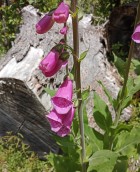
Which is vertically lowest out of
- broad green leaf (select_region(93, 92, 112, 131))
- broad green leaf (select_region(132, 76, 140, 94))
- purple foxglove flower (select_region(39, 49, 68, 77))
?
broad green leaf (select_region(93, 92, 112, 131))

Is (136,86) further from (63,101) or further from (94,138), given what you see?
(63,101)

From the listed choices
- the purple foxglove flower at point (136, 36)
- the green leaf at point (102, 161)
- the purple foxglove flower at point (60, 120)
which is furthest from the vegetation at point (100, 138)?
the purple foxglove flower at point (136, 36)

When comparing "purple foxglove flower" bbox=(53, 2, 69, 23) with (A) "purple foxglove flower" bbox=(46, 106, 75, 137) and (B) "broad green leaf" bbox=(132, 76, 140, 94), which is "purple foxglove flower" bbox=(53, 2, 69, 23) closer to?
(A) "purple foxglove flower" bbox=(46, 106, 75, 137)

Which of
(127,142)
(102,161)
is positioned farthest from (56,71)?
(127,142)

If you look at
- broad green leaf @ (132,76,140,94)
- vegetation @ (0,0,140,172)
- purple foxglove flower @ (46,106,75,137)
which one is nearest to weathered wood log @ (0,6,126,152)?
vegetation @ (0,0,140,172)

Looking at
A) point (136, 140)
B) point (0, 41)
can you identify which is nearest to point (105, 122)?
point (136, 140)

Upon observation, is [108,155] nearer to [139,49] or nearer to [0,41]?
[139,49]

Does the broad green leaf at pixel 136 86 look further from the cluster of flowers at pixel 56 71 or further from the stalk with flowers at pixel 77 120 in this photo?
the cluster of flowers at pixel 56 71

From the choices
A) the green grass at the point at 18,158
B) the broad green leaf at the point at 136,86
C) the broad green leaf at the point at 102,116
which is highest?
the broad green leaf at the point at 136,86
